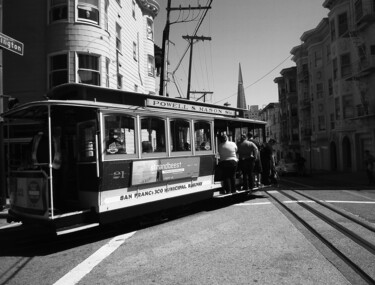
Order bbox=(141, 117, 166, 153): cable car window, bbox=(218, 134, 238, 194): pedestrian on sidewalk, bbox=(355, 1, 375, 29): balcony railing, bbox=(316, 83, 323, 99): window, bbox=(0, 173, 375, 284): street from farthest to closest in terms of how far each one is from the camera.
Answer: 1. bbox=(316, 83, 323, 99): window
2. bbox=(355, 1, 375, 29): balcony railing
3. bbox=(218, 134, 238, 194): pedestrian on sidewalk
4. bbox=(141, 117, 166, 153): cable car window
5. bbox=(0, 173, 375, 284): street

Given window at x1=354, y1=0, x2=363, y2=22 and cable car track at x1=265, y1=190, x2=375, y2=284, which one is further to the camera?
window at x1=354, y1=0, x2=363, y2=22

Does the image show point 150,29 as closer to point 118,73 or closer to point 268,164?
point 118,73

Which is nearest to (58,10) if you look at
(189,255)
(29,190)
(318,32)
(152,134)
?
(152,134)

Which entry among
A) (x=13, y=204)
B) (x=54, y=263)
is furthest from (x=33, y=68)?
(x=54, y=263)

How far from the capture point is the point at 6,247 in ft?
21.0

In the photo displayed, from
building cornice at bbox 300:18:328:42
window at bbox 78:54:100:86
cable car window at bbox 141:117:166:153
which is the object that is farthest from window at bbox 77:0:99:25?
building cornice at bbox 300:18:328:42

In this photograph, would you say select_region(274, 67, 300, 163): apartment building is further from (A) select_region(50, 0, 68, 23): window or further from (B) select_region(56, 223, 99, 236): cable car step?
(B) select_region(56, 223, 99, 236): cable car step

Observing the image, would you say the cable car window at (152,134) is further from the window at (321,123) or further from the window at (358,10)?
the window at (321,123)

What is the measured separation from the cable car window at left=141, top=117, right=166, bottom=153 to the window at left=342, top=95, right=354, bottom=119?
79.8 feet

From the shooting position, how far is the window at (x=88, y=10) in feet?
51.4

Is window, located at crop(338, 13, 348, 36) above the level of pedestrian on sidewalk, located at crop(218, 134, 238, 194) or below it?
above

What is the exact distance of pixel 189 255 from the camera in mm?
5383

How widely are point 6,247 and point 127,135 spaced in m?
3.19

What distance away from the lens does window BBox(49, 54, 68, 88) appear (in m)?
15.2
